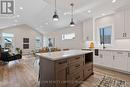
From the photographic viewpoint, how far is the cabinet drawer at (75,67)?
282 cm

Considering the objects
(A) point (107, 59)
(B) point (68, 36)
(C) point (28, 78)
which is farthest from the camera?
(B) point (68, 36)

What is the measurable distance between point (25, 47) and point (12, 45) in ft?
4.92

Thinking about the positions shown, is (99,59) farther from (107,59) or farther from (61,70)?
(61,70)

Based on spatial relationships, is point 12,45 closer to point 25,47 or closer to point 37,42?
point 25,47

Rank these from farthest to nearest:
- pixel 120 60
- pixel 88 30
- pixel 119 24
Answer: pixel 88 30 → pixel 119 24 → pixel 120 60

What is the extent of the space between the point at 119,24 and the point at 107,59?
1.68 m

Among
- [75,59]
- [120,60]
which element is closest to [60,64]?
[75,59]

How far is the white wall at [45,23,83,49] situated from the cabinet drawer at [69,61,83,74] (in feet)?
16.2

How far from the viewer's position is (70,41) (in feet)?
32.0

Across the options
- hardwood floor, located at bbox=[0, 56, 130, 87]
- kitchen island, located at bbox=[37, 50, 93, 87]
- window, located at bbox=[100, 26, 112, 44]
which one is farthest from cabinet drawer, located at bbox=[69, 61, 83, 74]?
window, located at bbox=[100, 26, 112, 44]

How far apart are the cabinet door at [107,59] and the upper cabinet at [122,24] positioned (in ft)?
2.86

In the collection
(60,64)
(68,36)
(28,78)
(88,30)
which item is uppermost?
(88,30)

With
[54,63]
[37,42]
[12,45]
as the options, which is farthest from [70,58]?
[37,42]

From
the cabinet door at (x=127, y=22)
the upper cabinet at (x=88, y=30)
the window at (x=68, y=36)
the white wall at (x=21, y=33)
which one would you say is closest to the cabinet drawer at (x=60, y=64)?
the cabinet door at (x=127, y=22)
